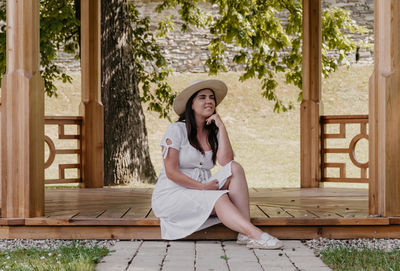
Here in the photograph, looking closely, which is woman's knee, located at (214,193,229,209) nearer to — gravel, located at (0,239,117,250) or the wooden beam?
the wooden beam

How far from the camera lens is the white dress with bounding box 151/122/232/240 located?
4.18 metres

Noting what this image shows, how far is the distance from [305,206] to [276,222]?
3.12 ft

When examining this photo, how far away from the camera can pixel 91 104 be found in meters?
7.44

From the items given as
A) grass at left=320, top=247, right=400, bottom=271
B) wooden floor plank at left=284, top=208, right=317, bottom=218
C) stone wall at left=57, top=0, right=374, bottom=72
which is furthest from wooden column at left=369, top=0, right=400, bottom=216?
stone wall at left=57, top=0, right=374, bottom=72

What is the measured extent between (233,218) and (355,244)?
888 mm

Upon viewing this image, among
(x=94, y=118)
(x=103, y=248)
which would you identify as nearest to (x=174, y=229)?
(x=103, y=248)

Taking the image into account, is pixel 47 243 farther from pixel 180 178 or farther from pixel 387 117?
pixel 387 117

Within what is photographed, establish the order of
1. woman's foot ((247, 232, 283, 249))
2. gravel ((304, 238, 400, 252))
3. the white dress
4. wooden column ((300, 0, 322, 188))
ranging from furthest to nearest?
1. wooden column ((300, 0, 322, 188))
2. the white dress
3. gravel ((304, 238, 400, 252))
4. woman's foot ((247, 232, 283, 249))

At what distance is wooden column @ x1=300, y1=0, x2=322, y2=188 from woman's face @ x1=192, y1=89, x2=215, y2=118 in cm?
317

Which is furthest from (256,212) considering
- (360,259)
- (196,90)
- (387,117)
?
(360,259)

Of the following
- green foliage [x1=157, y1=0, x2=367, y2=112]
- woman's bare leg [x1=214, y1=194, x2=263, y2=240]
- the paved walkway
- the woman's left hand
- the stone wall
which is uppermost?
the stone wall

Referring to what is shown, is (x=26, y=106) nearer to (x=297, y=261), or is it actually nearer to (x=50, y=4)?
(x=297, y=261)

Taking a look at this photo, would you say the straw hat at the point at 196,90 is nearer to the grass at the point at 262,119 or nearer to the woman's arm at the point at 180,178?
the woman's arm at the point at 180,178

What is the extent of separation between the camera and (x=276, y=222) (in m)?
4.35
